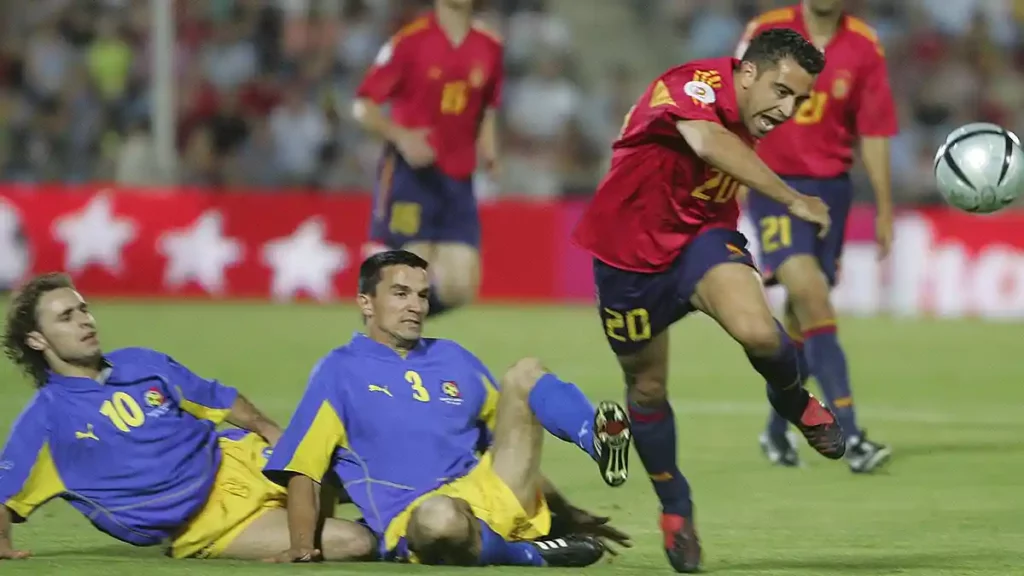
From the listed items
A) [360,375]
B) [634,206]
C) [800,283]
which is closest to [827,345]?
[800,283]

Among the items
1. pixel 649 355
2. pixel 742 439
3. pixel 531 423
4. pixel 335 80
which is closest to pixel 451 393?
pixel 531 423

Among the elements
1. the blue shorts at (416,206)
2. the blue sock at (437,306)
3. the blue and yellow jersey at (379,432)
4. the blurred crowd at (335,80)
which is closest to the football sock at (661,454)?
the blue and yellow jersey at (379,432)

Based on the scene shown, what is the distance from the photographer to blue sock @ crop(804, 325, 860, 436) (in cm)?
879

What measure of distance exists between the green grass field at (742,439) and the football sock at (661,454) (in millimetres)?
229

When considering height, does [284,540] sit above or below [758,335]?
below

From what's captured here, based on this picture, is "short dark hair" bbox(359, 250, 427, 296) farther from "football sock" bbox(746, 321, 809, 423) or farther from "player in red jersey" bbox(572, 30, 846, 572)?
"football sock" bbox(746, 321, 809, 423)

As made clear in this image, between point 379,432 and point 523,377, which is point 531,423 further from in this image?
point 379,432

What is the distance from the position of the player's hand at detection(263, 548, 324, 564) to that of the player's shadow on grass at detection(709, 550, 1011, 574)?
130cm

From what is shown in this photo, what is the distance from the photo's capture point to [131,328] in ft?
49.3

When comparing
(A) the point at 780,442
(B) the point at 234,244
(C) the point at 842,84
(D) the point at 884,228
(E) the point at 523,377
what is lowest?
(B) the point at 234,244

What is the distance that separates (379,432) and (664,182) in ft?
4.22

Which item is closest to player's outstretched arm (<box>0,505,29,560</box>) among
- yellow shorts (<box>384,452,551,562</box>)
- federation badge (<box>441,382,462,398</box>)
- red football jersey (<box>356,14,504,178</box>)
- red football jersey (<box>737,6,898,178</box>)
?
yellow shorts (<box>384,452,551,562</box>)

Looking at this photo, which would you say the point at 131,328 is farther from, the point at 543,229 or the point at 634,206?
the point at 634,206

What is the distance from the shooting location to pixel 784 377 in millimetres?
6203
